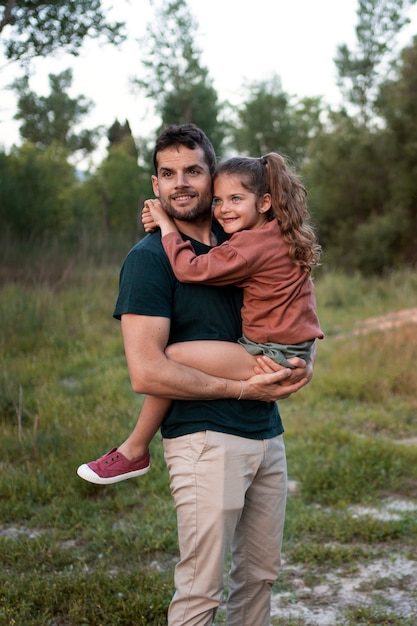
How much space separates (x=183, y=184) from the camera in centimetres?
274

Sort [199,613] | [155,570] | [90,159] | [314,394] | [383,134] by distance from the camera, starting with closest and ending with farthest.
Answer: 1. [199,613]
2. [155,570]
3. [314,394]
4. [383,134]
5. [90,159]

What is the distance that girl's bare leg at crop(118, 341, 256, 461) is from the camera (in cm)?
259

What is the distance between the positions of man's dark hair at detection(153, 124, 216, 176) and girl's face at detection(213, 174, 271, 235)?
4.7 inches

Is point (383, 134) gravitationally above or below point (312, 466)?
above

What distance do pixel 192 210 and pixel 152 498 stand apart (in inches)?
115

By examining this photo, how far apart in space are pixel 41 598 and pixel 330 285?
39.6 feet

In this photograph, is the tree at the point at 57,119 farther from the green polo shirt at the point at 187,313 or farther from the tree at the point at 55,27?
the green polo shirt at the point at 187,313

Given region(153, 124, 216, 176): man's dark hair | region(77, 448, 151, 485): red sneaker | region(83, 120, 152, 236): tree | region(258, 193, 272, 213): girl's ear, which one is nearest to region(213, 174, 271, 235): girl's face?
region(258, 193, 272, 213): girl's ear

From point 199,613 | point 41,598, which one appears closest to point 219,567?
point 199,613

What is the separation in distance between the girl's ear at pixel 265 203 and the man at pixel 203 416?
0.20 metres

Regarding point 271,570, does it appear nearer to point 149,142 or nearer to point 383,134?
point 383,134

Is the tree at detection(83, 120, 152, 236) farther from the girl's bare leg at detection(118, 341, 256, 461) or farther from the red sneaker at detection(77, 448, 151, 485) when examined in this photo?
the girl's bare leg at detection(118, 341, 256, 461)

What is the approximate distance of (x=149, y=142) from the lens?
115ft

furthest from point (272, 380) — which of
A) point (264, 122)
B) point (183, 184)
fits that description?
point (264, 122)
